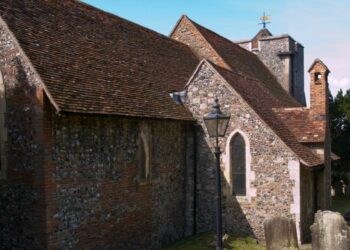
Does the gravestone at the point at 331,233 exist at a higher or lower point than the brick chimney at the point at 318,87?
lower

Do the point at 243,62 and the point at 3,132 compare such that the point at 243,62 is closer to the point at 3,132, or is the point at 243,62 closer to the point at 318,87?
the point at 318,87

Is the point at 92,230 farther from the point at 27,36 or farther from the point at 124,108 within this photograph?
the point at 27,36

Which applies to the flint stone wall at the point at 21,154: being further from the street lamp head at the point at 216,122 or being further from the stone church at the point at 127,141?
Answer: the street lamp head at the point at 216,122

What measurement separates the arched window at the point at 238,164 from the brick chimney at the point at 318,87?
13.9ft

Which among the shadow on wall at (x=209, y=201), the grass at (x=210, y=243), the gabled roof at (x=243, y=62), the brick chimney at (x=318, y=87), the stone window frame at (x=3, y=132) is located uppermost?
the gabled roof at (x=243, y=62)

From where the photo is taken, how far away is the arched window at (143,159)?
45.7 feet

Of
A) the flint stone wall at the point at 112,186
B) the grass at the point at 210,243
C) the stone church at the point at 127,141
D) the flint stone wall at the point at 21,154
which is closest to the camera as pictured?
the flint stone wall at the point at 21,154

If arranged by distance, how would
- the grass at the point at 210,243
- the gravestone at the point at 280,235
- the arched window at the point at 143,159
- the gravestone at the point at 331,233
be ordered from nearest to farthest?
the gravestone at the point at 331,233, the gravestone at the point at 280,235, the arched window at the point at 143,159, the grass at the point at 210,243

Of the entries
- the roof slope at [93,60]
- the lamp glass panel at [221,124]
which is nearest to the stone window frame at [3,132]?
the roof slope at [93,60]

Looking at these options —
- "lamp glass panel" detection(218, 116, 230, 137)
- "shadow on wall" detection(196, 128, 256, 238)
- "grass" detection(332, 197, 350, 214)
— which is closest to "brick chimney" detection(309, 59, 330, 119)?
"shadow on wall" detection(196, 128, 256, 238)

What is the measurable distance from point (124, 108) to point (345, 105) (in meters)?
21.2

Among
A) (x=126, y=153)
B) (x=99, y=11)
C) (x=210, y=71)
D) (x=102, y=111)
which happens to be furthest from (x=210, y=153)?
(x=99, y=11)

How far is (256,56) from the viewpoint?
33.1 meters

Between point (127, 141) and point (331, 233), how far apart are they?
260 inches
